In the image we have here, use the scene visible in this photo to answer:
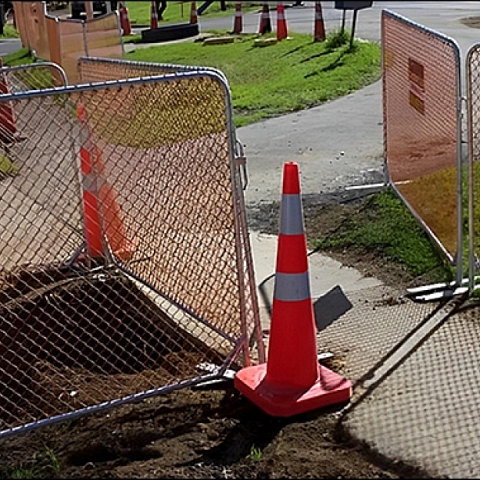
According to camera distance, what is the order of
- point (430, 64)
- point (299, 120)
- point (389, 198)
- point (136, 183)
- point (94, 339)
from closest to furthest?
point (94, 339) → point (136, 183) → point (430, 64) → point (389, 198) → point (299, 120)

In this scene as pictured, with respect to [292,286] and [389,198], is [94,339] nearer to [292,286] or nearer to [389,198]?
[292,286]

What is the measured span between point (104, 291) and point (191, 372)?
4.25 ft

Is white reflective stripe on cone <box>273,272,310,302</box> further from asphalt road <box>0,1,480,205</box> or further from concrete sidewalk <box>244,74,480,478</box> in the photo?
asphalt road <box>0,1,480,205</box>

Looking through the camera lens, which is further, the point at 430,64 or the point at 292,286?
the point at 430,64

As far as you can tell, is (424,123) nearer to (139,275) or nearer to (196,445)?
(139,275)

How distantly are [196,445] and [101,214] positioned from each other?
248cm

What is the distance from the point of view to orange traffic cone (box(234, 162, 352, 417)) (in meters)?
4.07

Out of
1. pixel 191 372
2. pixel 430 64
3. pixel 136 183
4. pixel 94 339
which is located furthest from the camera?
pixel 430 64

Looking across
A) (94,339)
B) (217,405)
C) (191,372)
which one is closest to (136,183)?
(94,339)

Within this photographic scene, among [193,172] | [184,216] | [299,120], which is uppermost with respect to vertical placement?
[193,172]

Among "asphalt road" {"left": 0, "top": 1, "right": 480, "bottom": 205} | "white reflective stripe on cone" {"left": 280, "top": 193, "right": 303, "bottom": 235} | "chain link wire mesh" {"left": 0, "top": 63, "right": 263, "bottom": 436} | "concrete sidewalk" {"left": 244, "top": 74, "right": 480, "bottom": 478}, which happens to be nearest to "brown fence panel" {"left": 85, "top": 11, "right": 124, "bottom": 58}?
"asphalt road" {"left": 0, "top": 1, "right": 480, "bottom": 205}

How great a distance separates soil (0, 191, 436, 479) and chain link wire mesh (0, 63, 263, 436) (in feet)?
0.34

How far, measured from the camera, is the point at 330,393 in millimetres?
4094

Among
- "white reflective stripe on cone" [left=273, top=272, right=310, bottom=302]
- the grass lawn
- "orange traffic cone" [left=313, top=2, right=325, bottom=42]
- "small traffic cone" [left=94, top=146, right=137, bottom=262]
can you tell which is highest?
"white reflective stripe on cone" [left=273, top=272, right=310, bottom=302]
